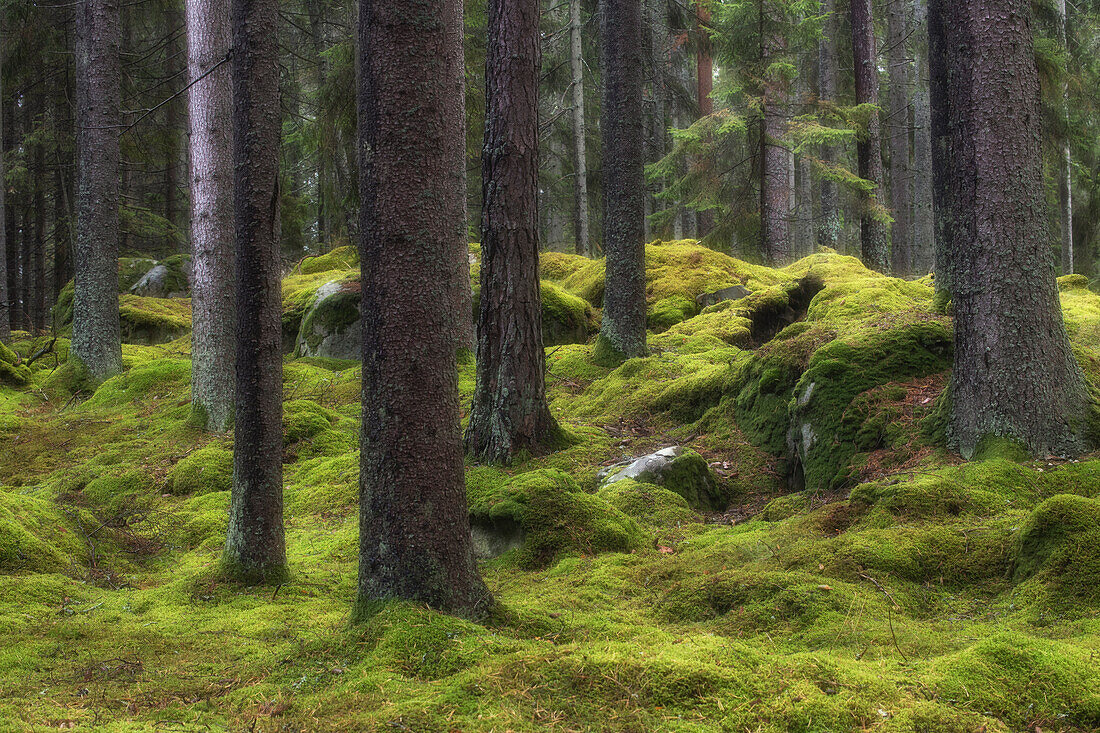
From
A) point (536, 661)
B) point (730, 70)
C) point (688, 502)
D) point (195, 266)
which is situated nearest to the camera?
point (536, 661)

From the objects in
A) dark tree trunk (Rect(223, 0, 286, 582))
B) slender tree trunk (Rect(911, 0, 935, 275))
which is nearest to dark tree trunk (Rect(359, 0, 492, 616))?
dark tree trunk (Rect(223, 0, 286, 582))

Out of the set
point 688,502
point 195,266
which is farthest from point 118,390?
point 688,502

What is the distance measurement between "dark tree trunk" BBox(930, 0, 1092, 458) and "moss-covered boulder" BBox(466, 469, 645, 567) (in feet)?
8.55

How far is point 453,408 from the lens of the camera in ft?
12.0

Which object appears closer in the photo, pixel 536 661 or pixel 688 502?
pixel 536 661

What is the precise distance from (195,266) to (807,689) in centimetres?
934

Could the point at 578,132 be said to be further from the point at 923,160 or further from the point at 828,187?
the point at 923,160

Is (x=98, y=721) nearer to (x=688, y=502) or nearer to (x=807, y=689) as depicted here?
(x=807, y=689)

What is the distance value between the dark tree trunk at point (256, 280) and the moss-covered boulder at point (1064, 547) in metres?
4.54

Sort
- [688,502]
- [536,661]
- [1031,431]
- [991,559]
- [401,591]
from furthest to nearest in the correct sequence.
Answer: [688,502] → [1031,431] → [991,559] → [401,591] → [536,661]

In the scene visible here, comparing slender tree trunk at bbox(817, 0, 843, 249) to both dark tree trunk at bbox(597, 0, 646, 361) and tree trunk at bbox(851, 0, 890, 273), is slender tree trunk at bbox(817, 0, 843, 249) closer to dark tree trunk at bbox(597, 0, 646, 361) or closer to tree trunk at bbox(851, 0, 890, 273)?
tree trunk at bbox(851, 0, 890, 273)

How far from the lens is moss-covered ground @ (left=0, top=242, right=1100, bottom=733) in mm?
2811

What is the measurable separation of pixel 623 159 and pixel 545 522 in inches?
226

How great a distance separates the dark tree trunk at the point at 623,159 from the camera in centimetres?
958
